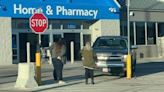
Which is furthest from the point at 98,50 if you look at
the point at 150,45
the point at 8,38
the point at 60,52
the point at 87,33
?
the point at 150,45

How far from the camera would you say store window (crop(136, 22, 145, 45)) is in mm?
44219

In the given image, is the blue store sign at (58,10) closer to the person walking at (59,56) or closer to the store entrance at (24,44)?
the store entrance at (24,44)

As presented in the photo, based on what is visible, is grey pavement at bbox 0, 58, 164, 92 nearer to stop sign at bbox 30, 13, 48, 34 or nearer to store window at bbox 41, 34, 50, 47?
stop sign at bbox 30, 13, 48, 34

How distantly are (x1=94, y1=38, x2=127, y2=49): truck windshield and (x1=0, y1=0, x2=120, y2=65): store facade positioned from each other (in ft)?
22.7

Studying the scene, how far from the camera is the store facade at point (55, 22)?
3425cm

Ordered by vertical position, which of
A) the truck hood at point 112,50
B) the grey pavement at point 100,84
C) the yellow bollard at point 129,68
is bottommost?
the grey pavement at point 100,84

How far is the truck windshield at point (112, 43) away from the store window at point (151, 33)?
19.6m

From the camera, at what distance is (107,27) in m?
40.2

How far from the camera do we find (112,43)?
25.7 m

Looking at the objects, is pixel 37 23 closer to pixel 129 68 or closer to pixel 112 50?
pixel 129 68

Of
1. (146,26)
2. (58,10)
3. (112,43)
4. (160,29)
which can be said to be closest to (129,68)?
(112,43)

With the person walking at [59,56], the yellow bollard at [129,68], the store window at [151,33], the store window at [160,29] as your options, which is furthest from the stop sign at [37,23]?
the store window at [160,29]

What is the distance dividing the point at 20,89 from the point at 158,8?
28321 millimetres

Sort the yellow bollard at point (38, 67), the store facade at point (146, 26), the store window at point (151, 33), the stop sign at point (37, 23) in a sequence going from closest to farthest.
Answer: the stop sign at point (37, 23)
the yellow bollard at point (38, 67)
the store facade at point (146, 26)
the store window at point (151, 33)
